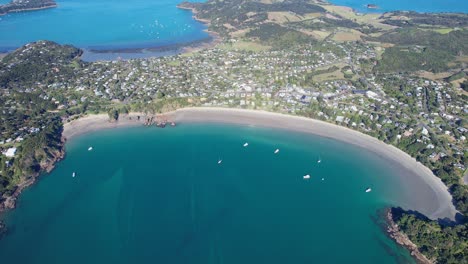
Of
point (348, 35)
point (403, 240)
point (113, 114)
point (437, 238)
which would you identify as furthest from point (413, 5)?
point (403, 240)

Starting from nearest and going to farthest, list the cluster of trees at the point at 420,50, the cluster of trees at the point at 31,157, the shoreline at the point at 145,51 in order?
the cluster of trees at the point at 31,157
the cluster of trees at the point at 420,50
the shoreline at the point at 145,51

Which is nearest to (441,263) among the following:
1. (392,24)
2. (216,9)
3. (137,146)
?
(137,146)

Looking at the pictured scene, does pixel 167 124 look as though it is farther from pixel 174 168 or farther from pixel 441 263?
pixel 441 263

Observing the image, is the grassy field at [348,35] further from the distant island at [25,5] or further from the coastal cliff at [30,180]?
the distant island at [25,5]

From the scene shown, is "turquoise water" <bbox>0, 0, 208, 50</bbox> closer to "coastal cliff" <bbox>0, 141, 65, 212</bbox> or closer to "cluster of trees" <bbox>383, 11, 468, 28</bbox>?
"coastal cliff" <bbox>0, 141, 65, 212</bbox>

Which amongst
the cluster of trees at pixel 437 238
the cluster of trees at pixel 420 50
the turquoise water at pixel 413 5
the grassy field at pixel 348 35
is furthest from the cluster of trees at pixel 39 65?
the turquoise water at pixel 413 5

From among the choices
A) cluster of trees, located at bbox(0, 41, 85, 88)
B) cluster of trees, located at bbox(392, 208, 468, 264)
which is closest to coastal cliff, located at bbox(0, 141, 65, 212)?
cluster of trees, located at bbox(0, 41, 85, 88)

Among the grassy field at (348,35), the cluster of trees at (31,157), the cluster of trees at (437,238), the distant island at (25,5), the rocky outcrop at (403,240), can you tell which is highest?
the distant island at (25,5)
